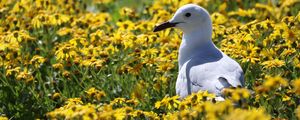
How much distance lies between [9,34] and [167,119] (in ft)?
8.24

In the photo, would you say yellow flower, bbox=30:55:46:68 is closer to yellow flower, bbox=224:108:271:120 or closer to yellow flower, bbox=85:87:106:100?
yellow flower, bbox=85:87:106:100

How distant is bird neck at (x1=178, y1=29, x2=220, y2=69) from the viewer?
671 centimetres

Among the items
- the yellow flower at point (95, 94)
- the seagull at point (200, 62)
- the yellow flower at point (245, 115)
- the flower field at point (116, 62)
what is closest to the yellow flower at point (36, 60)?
the flower field at point (116, 62)

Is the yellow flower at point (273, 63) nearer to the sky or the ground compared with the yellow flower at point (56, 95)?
nearer to the sky

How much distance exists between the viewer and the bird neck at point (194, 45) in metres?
6.71

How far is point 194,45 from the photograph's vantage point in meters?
6.80

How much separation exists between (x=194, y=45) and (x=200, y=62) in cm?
53

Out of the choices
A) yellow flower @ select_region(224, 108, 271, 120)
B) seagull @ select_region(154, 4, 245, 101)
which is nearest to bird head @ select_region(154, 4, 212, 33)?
seagull @ select_region(154, 4, 245, 101)

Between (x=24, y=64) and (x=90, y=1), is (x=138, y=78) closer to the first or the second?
(x=24, y=64)

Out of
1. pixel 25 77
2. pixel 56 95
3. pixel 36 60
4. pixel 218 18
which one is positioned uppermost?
pixel 218 18

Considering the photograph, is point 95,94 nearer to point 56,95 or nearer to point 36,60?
point 56,95

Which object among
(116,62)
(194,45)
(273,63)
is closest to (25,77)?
(116,62)

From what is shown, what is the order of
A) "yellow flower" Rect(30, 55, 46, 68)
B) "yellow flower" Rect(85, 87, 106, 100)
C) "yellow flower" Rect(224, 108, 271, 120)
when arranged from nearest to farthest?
1. "yellow flower" Rect(224, 108, 271, 120)
2. "yellow flower" Rect(85, 87, 106, 100)
3. "yellow flower" Rect(30, 55, 46, 68)

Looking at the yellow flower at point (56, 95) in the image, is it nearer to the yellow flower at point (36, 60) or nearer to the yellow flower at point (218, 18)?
the yellow flower at point (36, 60)
